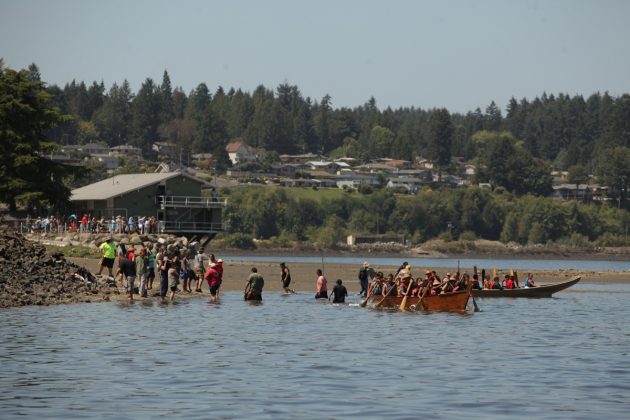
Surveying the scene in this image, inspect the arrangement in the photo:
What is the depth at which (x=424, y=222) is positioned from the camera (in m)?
190

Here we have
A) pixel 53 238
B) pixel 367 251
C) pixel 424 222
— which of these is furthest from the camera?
pixel 424 222

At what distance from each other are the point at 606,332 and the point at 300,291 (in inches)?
765

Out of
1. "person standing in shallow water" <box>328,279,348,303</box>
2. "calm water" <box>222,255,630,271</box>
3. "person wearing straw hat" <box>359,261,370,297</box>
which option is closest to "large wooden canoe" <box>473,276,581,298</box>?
"person wearing straw hat" <box>359,261,370,297</box>

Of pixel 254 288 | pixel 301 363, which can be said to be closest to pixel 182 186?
pixel 254 288

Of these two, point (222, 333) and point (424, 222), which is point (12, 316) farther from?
point (424, 222)

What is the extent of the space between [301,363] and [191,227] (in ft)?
170

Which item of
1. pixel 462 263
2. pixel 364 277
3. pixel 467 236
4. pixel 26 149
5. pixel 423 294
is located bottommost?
pixel 462 263

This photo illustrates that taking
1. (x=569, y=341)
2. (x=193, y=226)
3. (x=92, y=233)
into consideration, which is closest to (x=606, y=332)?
(x=569, y=341)

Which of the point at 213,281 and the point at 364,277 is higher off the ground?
the point at 364,277

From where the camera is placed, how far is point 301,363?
1112 inches

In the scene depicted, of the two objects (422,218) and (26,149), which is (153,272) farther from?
(422,218)

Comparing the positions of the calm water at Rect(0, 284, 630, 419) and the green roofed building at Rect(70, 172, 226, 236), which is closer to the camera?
the calm water at Rect(0, 284, 630, 419)

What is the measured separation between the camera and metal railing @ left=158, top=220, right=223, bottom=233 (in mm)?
77812

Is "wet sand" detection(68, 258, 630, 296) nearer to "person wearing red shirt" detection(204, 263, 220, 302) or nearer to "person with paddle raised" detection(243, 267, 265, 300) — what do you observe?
"person wearing red shirt" detection(204, 263, 220, 302)
